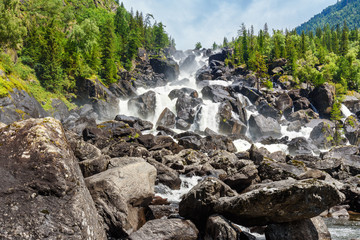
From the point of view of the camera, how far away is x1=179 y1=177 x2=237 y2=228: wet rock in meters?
8.50

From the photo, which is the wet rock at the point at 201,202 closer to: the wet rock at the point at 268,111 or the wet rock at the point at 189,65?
the wet rock at the point at 268,111

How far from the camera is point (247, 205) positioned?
7.62 meters

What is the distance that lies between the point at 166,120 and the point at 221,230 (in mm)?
38120

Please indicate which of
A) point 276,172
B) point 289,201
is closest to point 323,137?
point 276,172

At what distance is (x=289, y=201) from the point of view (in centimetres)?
706

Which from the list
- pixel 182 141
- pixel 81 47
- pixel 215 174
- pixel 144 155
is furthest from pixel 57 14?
pixel 215 174

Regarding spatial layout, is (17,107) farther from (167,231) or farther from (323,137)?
(323,137)

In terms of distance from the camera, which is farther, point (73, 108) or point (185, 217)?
point (73, 108)

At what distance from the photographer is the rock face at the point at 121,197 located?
7309 mm

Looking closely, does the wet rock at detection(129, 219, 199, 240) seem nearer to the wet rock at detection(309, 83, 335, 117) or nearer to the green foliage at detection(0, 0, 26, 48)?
the green foliage at detection(0, 0, 26, 48)

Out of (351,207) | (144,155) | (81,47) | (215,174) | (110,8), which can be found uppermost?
(110,8)

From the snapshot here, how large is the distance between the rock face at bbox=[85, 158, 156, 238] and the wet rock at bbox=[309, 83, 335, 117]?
66016mm

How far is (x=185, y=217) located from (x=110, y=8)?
139668mm

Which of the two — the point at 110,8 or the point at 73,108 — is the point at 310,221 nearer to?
the point at 73,108
